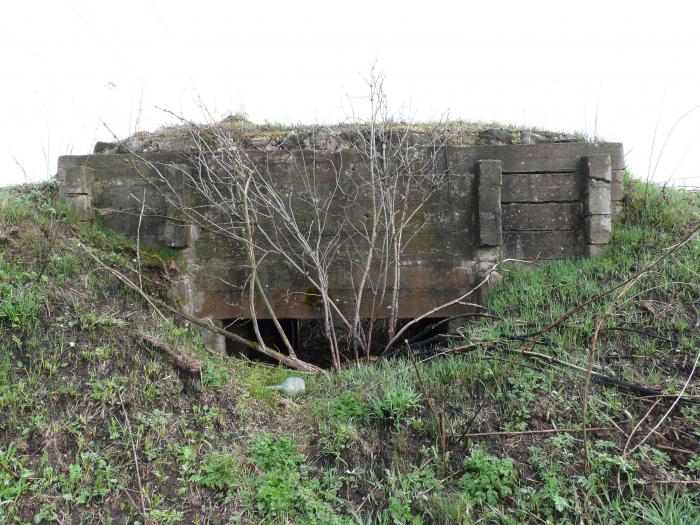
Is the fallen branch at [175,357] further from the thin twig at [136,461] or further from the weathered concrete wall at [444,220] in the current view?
the weathered concrete wall at [444,220]

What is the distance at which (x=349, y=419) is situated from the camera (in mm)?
3717

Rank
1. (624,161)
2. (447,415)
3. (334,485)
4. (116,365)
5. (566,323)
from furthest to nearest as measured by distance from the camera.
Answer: (624,161) → (566,323) → (116,365) → (447,415) → (334,485)

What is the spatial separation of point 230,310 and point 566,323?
144 inches

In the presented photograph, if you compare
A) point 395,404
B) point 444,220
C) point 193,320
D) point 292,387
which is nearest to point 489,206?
point 444,220

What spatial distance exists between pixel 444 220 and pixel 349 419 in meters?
2.88

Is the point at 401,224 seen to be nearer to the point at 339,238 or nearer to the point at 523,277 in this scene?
the point at 339,238

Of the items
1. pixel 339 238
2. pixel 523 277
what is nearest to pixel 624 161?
pixel 523 277

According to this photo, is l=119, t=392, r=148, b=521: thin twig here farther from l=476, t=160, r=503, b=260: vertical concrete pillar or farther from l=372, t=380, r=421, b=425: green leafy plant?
l=476, t=160, r=503, b=260: vertical concrete pillar

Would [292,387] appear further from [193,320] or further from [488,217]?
[488,217]

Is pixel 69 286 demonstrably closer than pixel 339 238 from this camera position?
Yes

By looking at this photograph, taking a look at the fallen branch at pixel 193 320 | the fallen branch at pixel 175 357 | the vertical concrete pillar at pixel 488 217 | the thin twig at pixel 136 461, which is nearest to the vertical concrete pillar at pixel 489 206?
the vertical concrete pillar at pixel 488 217

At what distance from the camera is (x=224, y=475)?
3.29m

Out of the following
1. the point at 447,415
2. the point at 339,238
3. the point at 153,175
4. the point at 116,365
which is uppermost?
the point at 153,175

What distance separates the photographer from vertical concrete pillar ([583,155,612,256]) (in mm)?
5605
